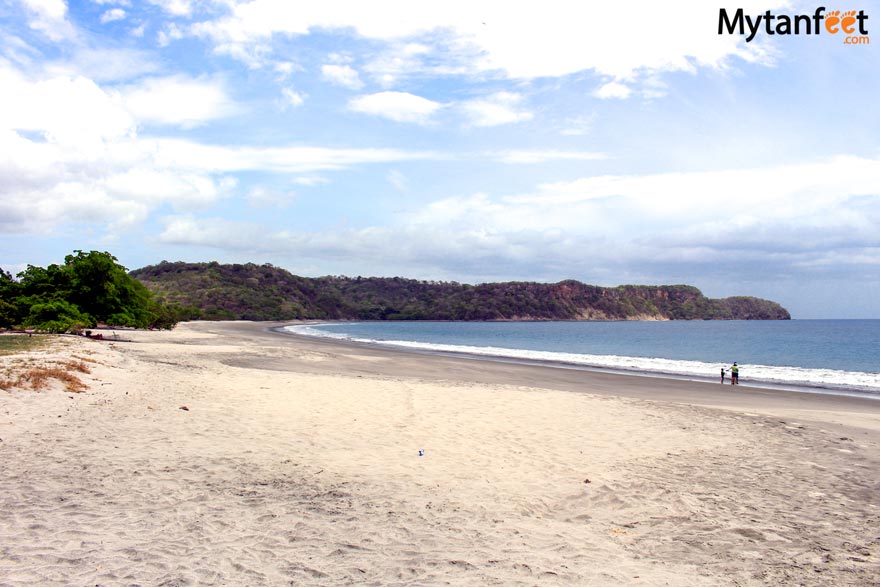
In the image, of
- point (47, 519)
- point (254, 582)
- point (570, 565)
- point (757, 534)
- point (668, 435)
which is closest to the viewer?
point (254, 582)

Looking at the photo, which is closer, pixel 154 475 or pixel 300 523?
pixel 300 523

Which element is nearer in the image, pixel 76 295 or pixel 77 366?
pixel 77 366

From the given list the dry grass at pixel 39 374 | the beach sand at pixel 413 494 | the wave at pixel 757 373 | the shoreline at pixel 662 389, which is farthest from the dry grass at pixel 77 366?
the wave at pixel 757 373

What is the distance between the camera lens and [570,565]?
5.38 m

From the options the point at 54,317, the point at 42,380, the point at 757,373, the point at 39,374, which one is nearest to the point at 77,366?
the point at 39,374

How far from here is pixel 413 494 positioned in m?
7.39

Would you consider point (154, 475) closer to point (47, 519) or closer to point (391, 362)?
point (47, 519)

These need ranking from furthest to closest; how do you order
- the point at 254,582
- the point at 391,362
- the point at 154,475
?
the point at 391,362 → the point at 154,475 → the point at 254,582

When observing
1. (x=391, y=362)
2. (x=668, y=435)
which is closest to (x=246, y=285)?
(x=391, y=362)

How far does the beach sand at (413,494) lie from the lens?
206 inches

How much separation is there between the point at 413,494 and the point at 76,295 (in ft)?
121

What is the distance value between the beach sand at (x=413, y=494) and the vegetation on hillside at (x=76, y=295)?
22167 mm

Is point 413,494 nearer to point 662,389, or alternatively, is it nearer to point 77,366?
point 77,366

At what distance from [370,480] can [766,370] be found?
115ft
